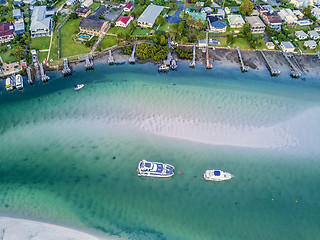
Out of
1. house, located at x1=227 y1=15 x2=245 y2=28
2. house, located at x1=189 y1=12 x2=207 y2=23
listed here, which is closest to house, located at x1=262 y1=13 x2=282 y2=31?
house, located at x1=227 y1=15 x2=245 y2=28

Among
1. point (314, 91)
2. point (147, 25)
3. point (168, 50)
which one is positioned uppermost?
point (147, 25)

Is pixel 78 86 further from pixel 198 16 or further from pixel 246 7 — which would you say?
pixel 246 7

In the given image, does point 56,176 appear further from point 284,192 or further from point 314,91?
point 314,91

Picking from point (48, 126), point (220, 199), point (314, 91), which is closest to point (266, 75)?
point (314, 91)

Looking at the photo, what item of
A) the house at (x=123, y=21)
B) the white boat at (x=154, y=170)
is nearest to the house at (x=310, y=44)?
the house at (x=123, y=21)

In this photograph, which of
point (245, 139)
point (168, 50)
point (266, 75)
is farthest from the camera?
point (168, 50)

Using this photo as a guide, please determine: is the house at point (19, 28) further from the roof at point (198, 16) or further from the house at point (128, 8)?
the roof at point (198, 16)

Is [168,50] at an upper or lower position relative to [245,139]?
upper

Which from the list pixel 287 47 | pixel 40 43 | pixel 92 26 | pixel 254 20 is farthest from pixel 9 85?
pixel 287 47
